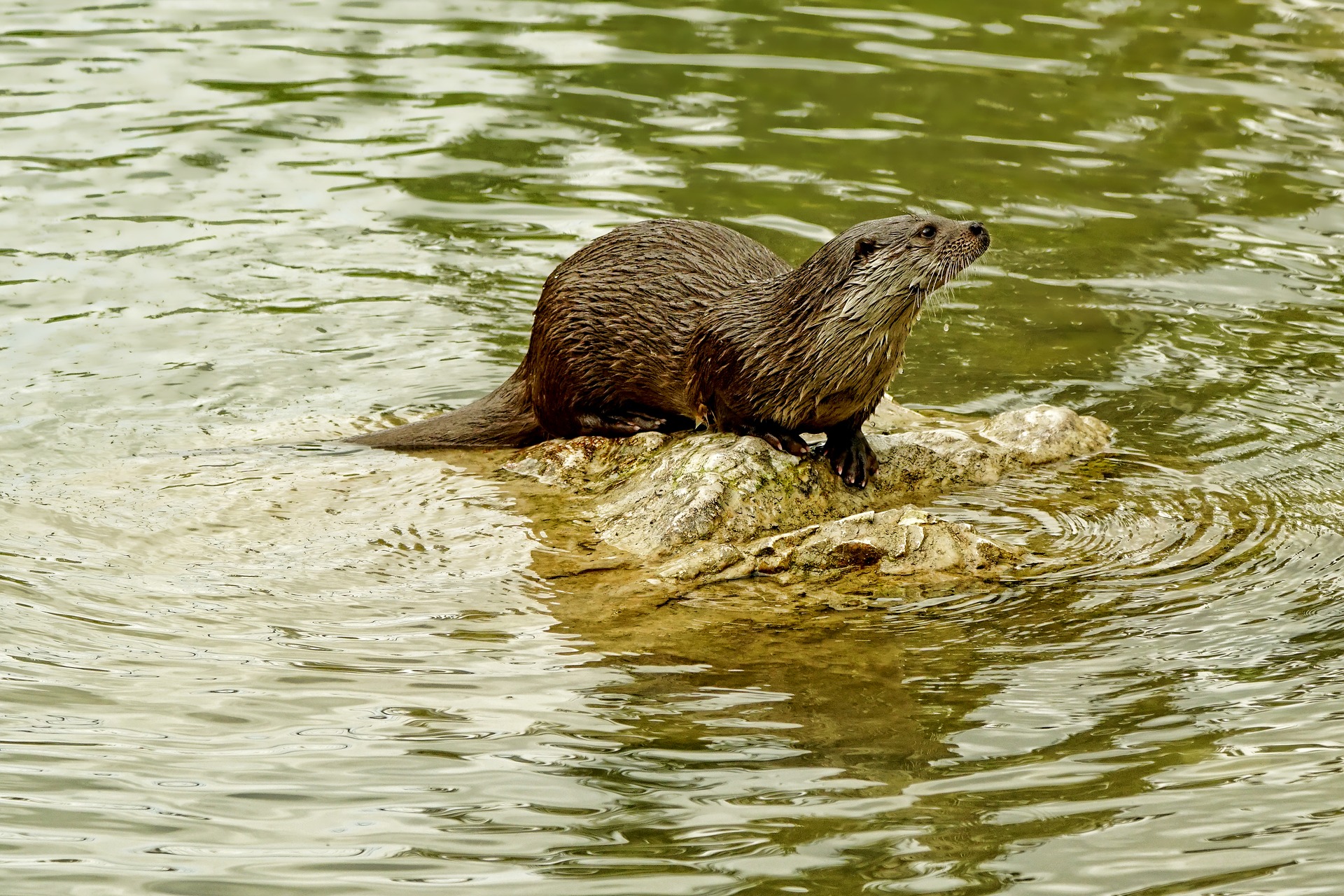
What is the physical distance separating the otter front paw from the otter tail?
40.6 inches

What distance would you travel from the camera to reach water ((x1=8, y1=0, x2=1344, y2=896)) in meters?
2.98

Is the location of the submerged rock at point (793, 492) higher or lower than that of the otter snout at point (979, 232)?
lower

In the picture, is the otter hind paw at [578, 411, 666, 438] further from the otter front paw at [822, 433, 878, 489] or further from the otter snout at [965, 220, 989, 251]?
the otter snout at [965, 220, 989, 251]

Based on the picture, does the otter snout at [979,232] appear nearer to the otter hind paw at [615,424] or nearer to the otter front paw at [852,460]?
the otter front paw at [852,460]

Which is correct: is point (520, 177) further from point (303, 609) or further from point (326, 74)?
point (303, 609)

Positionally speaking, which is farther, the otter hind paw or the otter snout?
the otter hind paw

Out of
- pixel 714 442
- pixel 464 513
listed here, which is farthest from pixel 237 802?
pixel 714 442

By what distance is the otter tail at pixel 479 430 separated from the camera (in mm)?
5164

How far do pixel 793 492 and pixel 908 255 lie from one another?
0.70 meters

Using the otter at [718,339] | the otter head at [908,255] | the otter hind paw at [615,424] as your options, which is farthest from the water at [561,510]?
the otter head at [908,255]

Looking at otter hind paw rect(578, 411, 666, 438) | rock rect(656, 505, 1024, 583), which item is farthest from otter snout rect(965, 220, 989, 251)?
otter hind paw rect(578, 411, 666, 438)

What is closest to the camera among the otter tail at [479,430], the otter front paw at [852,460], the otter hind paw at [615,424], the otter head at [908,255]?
the otter head at [908,255]

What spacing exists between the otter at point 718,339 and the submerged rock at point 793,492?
108mm

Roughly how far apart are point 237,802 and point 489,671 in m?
0.71
